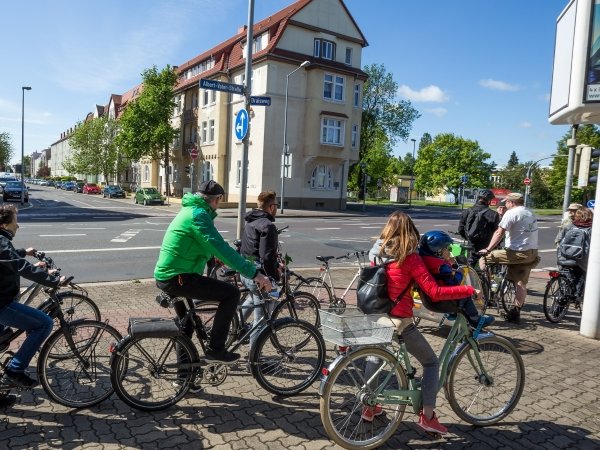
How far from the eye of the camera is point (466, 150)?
73.0 meters

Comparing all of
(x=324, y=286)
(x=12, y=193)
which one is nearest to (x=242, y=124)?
(x=324, y=286)

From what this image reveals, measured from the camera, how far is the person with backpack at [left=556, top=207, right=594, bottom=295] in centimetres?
720

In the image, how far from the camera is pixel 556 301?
7207 millimetres

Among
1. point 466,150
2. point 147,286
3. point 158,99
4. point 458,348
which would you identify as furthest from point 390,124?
point 458,348

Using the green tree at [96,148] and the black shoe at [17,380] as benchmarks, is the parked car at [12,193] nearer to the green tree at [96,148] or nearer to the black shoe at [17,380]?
the green tree at [96,148]

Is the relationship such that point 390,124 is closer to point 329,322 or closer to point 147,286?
point 147,286

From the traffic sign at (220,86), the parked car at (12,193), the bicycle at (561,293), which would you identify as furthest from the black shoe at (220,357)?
the parked car at (12,193)

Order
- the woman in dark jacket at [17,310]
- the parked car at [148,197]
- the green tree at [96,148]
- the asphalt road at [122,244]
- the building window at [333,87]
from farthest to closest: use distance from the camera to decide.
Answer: the green tree at [96,148] < the parked car at [148,197] < the building window at [333,87] < the asphalt road at [122,244] < the woman in dark jacket at [17,310]

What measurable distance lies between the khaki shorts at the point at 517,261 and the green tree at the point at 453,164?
6863cm

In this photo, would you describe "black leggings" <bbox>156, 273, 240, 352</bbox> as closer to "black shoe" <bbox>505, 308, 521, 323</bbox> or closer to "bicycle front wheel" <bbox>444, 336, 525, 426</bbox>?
"bicycle front wheel" <bbox>444, 336, 525, 426</bbox>

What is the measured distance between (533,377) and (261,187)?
3003 cm

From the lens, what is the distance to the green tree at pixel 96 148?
209 feet

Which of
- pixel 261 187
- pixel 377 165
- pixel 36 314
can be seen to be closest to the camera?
pixel 36 314

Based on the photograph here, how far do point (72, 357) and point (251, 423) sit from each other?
158cm
